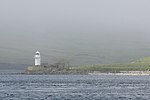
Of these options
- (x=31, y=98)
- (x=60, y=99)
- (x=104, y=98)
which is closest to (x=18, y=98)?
(x=31, y=98)

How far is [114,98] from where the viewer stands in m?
76.9

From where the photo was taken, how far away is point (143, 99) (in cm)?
7525

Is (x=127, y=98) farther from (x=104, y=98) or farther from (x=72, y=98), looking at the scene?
(x=72, y=98)

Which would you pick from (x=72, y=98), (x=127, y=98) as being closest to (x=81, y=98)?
(x=72, y=98)

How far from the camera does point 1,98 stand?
251ft

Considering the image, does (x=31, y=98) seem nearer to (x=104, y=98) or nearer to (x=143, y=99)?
(x=104, y=98)

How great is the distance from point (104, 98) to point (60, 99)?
6.85 metres

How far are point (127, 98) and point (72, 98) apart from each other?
8.25 m

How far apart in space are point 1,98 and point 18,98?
2563mm

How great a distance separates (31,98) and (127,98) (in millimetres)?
14339

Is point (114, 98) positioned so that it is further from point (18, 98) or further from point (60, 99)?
point (18, 98)

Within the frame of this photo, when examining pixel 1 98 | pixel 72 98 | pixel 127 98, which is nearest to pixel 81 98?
pixel 72 98

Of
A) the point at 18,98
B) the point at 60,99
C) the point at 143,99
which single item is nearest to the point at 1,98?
the point at 18,98

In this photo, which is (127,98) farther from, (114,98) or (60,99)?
(60,99)
